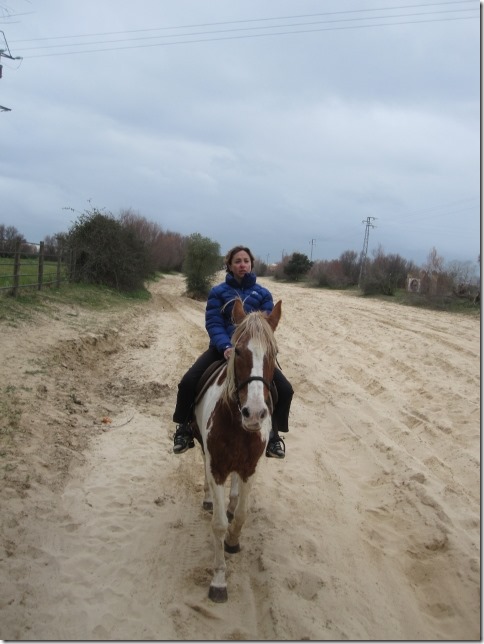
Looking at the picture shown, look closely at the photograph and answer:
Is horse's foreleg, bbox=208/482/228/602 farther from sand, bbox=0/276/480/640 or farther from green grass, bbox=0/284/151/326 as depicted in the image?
green grass, bbox=0/284/151/326

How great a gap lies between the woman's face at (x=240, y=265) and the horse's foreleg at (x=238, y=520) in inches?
78.5

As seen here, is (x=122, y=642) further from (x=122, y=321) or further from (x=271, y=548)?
(x=122, y=321)

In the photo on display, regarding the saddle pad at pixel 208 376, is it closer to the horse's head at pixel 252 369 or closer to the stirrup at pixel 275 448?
the horse's head at pixel 252 369

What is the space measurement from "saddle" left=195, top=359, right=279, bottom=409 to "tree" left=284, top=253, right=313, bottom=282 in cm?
4993

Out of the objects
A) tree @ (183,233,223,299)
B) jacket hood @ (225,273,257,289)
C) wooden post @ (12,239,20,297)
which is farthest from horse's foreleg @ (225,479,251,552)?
tree @ (183,233,223,299)

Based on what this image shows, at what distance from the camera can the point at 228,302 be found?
14.4 feet

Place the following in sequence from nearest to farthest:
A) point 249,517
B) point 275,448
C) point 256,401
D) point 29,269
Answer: point 256,401 < point 275,448 < point 249,517 < point 29,269

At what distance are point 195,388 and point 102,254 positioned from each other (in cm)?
1967

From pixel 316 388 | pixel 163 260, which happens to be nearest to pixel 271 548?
pixel 316 388

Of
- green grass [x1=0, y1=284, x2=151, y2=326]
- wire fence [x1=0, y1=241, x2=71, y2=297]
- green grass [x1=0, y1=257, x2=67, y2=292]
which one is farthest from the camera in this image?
green grass [x1=0, y1=257, x2=67, y2=292]

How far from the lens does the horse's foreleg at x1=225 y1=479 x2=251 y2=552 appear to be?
3.88 m

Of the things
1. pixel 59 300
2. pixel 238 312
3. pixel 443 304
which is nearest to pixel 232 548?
pixel 238 312

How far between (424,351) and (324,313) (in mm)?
8813

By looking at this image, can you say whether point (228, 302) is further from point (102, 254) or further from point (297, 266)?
point (297, 266)
